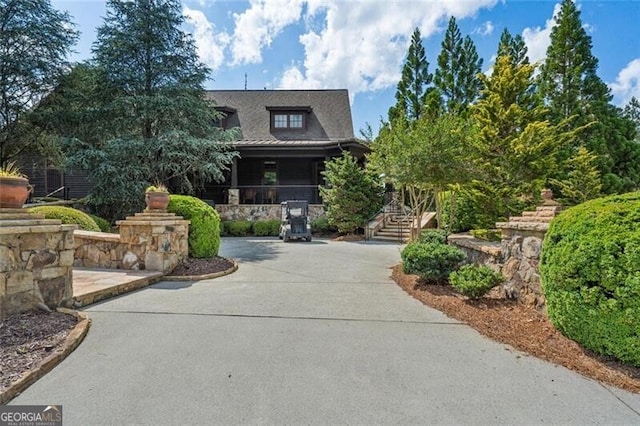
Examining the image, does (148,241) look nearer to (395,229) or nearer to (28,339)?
(28,339)

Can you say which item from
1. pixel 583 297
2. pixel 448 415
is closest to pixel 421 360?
pixel 448 415

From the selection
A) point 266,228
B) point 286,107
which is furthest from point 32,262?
point 286,107

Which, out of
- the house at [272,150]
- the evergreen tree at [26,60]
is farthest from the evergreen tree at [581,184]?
the evergreen tree at [26,60]

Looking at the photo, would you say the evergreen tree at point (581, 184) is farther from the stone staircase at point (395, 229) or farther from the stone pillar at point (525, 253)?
the stone pillar at point (525, 253)

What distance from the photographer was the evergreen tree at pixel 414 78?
19.3 m

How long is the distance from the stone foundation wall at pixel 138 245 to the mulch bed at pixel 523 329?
4574 mm

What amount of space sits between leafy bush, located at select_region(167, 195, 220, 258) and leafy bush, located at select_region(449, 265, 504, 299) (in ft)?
17.2

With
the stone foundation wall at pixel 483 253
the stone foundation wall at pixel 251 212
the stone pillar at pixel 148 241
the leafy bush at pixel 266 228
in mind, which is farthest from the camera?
the stone foundation wall at pixel 251 212

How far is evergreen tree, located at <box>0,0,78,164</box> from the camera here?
11.2 meters

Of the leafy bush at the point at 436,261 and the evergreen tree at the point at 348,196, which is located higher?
the evergreen tree at the point at 348,196

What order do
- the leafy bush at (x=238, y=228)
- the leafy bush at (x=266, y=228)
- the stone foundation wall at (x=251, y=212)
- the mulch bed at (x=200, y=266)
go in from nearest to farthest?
1. the mulch bed at (x=200, y=266)
2. the leafy bush at (x=266, y=228)
3. the leafy bush at (x=238, y=228)
4. the stone foundation wall at (x=251, y=212)

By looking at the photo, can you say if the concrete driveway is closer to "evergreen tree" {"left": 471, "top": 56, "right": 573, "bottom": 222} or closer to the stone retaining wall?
the stone retaining wall

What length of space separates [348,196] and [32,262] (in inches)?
416

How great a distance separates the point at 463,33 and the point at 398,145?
16179 millimetres
